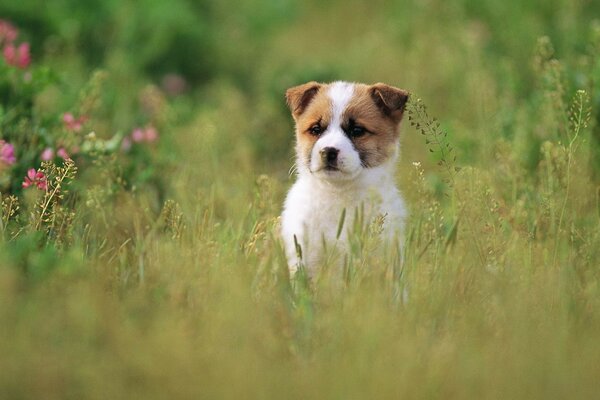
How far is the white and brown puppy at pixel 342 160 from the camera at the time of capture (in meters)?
4.67

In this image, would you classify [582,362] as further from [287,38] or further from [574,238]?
[287,38]

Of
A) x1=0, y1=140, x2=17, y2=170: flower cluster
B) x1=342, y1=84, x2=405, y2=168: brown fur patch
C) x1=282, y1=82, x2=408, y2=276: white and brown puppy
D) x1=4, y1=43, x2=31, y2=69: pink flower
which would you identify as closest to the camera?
x1=0, y1=140, x2=17, y2=170: flower cluster

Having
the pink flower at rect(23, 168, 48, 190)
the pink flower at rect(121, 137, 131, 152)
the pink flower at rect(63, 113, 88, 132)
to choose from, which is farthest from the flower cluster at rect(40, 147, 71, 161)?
the pink flower at rect(121, 137, 131, 152)

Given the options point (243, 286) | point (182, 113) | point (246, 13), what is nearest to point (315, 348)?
point (243, 286)

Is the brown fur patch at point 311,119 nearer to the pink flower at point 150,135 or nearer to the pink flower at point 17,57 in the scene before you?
the pink flower at point 150,135

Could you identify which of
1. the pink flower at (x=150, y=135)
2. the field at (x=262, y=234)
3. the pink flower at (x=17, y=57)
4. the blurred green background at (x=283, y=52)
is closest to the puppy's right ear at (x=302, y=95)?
the field at (x=262, y=234)

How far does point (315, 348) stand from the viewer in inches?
127

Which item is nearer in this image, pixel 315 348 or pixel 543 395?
pixel 543 395

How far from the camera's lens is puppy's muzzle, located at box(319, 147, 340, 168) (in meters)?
4.63

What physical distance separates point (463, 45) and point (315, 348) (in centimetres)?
538

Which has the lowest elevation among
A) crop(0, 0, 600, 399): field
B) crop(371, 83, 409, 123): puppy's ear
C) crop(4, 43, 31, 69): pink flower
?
crop(0, 0, 600, 399): field

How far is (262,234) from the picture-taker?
438cm

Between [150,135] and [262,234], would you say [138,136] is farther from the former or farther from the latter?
[262,234]

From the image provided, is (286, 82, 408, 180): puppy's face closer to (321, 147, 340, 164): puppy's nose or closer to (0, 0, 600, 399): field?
(321, 147, 340, 164): puppy's nose
